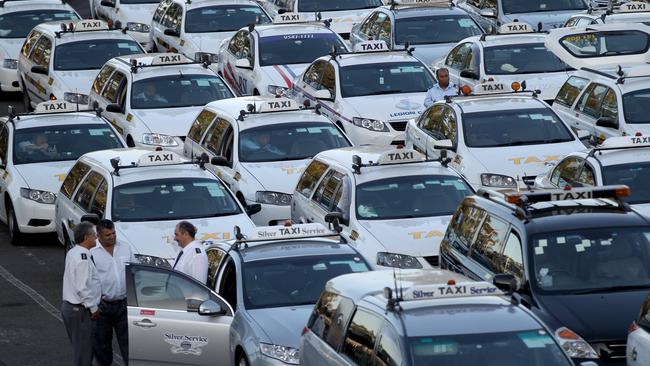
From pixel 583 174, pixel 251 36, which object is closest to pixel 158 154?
pixel 583 174

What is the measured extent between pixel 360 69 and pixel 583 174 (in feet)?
25.0

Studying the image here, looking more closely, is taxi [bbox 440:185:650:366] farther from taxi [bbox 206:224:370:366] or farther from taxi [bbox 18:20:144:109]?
taxi [bbox 18:20:144:109]

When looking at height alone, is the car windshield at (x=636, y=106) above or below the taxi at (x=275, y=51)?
above

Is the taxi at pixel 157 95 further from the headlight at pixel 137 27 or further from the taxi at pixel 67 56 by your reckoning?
the headlight at pixel 137 27

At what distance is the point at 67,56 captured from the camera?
2881cm

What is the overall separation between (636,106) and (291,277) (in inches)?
332

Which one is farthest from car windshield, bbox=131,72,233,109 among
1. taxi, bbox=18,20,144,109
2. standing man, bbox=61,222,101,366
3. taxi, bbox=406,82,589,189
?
standing man, bbox=61,222,101,366

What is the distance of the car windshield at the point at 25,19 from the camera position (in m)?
32.4

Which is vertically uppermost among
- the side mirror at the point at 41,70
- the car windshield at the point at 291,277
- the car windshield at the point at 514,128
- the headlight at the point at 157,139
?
the car windshield at the point at 291,277

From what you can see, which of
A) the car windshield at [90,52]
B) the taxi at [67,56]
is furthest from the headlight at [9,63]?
the car windshield at [90,52]

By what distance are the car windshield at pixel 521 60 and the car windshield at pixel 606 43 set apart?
4.52 ft

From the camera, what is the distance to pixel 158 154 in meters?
19.7

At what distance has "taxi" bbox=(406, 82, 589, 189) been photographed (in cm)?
2075

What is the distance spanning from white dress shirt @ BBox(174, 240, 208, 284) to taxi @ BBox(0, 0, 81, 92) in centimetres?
1659
